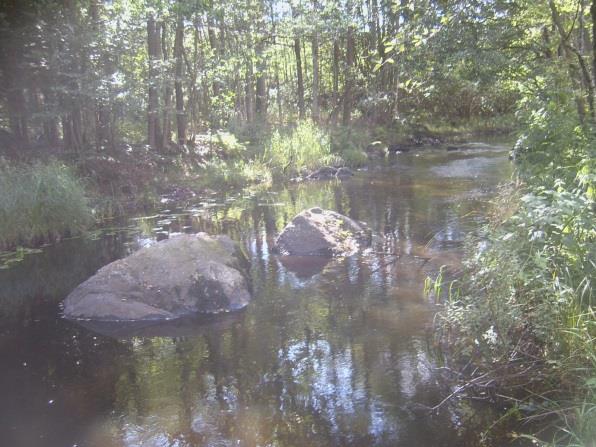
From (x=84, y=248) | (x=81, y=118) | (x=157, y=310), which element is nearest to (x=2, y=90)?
(x=81, y=118)

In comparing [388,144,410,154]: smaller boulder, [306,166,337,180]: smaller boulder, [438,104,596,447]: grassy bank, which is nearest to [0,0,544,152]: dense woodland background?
[388,144,410,154]: smaller boulder

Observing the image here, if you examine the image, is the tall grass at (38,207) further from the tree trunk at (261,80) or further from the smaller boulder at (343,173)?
the tree trunk at (261,80)

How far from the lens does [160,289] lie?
6.21 metres

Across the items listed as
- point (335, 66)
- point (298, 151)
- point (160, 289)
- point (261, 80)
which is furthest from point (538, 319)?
point (335, 66)

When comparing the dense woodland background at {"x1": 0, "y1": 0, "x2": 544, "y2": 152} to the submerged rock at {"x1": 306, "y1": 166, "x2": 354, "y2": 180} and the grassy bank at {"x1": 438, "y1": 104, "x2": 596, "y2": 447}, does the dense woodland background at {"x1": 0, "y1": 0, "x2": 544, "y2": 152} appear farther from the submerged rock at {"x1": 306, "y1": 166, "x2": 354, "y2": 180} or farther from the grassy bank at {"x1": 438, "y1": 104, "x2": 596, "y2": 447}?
the submerged rock at {"x1": 306, "y1": 166, "x2": 354, "y2": 180}

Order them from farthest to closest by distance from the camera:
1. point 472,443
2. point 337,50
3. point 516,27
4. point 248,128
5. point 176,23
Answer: point 337,50 → point 248,128 → point 176,23 → point 516,27 → point 472,443

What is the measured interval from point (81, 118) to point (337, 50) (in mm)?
14501

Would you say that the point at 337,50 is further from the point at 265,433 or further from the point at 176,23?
the point at 265,433

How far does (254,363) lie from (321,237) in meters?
3.74

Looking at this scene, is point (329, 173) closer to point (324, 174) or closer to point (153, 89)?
point (324, 174)

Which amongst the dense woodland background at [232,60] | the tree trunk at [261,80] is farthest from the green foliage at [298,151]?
the tree trunk at [261,80]

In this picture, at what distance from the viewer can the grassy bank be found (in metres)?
3.50

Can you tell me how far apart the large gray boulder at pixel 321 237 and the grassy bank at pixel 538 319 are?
367 centimetres

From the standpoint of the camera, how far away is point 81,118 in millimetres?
13875
